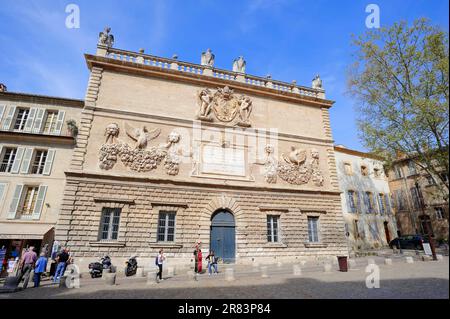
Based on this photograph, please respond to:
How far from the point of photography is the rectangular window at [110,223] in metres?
12.4

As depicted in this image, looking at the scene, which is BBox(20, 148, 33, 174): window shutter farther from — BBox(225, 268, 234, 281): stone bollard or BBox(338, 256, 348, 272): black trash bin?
BBox(338, 256, 348, 272): black trash bin

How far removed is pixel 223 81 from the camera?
17.1m

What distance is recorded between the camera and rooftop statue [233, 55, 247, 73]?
18219 millimetres

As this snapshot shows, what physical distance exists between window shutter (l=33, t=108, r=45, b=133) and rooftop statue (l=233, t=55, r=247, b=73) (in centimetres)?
1341

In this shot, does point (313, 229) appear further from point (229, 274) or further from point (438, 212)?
point (438, 212)

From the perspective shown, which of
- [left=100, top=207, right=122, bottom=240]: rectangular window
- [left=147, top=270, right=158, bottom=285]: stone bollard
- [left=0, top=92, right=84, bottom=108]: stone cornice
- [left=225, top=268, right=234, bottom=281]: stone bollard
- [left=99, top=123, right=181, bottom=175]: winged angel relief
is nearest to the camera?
[left=147, top=270, right=158, bottom=285]: stone bollard

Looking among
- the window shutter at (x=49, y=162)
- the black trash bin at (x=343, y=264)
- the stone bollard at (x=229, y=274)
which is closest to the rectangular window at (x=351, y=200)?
the black trash bin at (x=343, y=264)

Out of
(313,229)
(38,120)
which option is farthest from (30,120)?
(313,229)

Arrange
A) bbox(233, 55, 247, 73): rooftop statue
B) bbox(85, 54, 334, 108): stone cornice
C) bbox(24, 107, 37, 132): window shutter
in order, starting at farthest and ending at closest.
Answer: bbox(233, 55, 247, 73): rooftop statue
bbox(85, 54, 334, 108): stone cornice
bbox(24, 107, 37, 132): window shutter

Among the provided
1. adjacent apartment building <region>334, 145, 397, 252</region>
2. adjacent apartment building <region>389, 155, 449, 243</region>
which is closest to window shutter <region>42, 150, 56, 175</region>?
adjacent apartment building <region>334, 145, 397, 252</region>

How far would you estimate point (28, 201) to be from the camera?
43.8 ft

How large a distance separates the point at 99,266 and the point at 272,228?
988 cm

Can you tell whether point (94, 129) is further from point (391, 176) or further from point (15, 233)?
point (391, 176)

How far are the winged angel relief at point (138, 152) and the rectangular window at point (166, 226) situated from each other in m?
2.44
